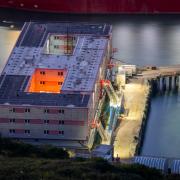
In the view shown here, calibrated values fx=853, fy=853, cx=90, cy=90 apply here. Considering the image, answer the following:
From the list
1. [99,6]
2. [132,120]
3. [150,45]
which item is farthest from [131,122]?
[99,6]

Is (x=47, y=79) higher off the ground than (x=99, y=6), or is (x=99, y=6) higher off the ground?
(x=99, y=6)

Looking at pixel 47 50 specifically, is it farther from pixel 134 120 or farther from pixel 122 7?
pixel 122 7

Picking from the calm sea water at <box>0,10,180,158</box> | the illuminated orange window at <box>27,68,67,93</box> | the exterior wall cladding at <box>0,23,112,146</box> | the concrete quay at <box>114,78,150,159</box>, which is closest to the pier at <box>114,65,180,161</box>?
the concrete quay at <box>114,78,150,159</box>

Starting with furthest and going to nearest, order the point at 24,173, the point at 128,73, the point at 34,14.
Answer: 1. the point at 34,14
2. the point at 128,73
3. the point at 24,173

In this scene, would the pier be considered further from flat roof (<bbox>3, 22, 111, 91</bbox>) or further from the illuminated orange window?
the illuminated orange window

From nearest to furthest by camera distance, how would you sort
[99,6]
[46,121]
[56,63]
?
1. [46,121]
2. [56,63]
3. [99,6]

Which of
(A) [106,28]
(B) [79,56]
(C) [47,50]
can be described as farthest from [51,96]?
(A) [106,28]

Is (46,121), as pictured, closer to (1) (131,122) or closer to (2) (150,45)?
(1) (131,122)
